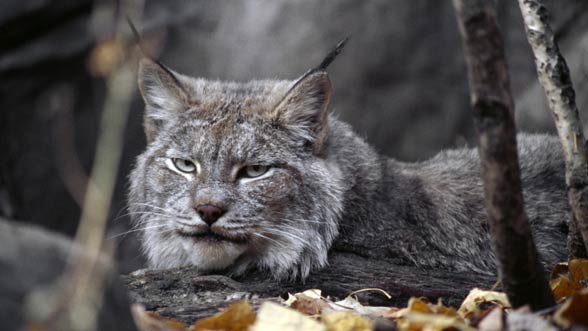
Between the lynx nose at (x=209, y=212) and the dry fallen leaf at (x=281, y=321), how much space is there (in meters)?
1.65

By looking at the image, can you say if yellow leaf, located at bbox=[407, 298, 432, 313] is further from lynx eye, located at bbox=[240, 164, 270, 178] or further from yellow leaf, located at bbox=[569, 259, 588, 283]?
lynx eye, located at bbox=[240, 164, 270, 178]

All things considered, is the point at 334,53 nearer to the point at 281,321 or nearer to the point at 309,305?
the point at 309,305

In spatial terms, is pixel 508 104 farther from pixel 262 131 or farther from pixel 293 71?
pixel 293 71

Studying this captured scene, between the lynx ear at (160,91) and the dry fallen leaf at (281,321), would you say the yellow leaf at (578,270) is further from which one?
the lynx ear at (160,91)

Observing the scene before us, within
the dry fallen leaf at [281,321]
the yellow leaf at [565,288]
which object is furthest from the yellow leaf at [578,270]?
the dry fallen leaf at [281,321]

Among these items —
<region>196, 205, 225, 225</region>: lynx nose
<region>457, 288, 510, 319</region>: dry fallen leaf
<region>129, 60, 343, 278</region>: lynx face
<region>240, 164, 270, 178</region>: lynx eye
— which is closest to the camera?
<region>457, 288, 510, 319</region>: dry fallen leaf

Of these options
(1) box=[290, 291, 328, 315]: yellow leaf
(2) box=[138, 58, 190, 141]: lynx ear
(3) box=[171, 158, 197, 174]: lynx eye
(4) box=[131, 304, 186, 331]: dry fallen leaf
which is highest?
(2) box=[138, 58, 190, 141]: lynx ear

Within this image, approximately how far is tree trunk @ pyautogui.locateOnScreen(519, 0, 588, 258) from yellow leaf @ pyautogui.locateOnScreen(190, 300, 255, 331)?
1803 millimetres

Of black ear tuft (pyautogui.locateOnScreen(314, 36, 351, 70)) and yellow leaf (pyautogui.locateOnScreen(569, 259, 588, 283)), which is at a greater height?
black ear tuft (pyautogui.locateOnScreen(314, 36, 351, 70))

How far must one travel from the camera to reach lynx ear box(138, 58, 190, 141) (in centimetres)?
544

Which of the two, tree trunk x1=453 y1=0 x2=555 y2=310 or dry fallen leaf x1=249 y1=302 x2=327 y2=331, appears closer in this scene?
tree trunk x1=453 y1=0 x2=555 y2=310

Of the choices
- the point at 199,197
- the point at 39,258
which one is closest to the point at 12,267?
the point at 39,258

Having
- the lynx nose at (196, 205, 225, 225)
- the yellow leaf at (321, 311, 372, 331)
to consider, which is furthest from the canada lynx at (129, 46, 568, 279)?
the yellow leaf at (321, 311, 372, 331)

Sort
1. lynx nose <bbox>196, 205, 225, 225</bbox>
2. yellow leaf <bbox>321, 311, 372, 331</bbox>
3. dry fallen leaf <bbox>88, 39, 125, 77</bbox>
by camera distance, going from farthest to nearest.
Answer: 1. lynx nose <bbox>196, 205, 225, 225</bbox>
2. yellow leaf <bbox>321, 311, 372, 331</bbox>
3. dry fallen leaf <bbox>88, 39, 125, 77</bbox>
